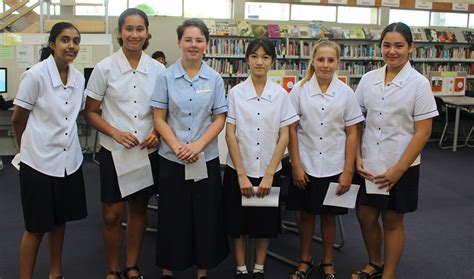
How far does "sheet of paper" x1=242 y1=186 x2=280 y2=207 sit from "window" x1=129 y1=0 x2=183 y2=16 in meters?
6.33

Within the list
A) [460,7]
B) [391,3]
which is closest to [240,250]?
[391,3]

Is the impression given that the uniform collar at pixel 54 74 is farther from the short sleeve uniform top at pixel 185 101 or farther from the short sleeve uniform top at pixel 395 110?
the short sleeve uniform top at pixel 395 110

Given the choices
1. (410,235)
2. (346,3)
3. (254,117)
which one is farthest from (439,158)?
(254,117)

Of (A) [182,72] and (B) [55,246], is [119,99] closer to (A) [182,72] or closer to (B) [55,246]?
(A) [182,72]

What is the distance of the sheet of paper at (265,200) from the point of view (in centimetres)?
239

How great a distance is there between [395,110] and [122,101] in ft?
4.62

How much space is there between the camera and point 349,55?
845 cm

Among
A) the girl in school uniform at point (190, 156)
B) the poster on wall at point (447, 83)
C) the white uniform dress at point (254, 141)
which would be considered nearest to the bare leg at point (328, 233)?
the white uniform dress at point (254, 141)

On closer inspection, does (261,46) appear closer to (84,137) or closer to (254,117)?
(254,117)

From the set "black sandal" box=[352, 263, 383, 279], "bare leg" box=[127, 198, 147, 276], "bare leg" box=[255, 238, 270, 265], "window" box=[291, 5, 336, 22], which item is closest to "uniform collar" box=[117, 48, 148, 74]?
"bare leg" box=[127, 198, 147, 276]

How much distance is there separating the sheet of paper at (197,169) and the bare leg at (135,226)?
37 centimetres

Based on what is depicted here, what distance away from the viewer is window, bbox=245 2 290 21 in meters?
8.65

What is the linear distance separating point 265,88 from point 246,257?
1098 millimetres

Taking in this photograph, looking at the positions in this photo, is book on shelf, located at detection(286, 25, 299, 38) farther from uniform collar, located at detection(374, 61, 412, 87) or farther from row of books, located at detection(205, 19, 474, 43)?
uniform collar, located at detection(374, 61, 412, 87)
